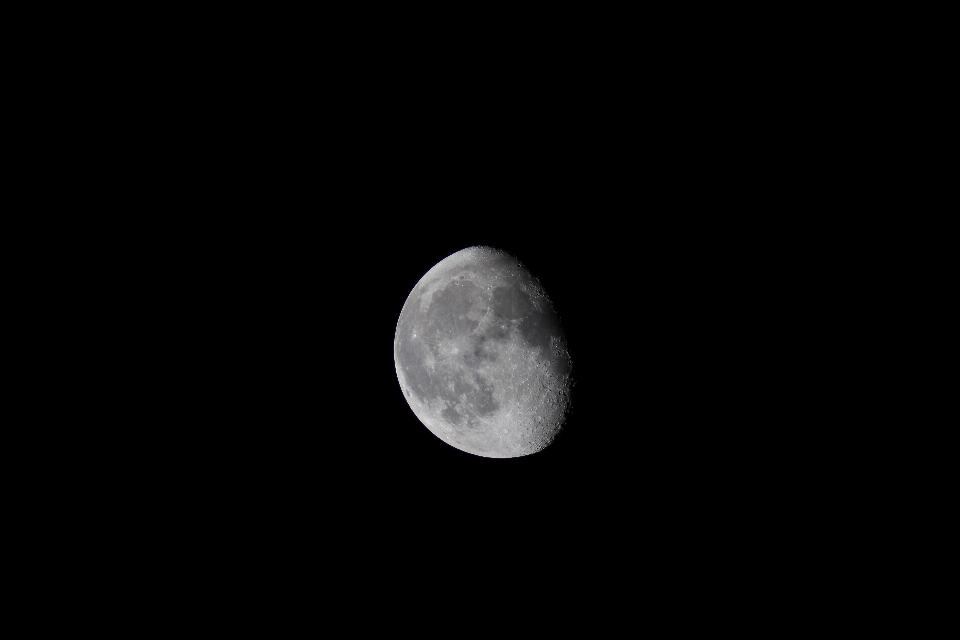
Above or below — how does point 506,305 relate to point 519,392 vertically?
above

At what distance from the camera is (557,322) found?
2756 millimetres

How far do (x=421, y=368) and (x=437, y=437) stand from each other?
0.50 meters

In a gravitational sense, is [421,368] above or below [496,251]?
below

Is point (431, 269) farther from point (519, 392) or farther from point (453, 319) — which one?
point (519, 392)

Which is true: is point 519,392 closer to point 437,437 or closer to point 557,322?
point 557,322

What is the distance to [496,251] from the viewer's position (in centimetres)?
299

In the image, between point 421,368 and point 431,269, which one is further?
point 431,269

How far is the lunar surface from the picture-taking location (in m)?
2.67

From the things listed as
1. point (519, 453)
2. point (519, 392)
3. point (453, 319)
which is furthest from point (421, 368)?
point (519, 453)

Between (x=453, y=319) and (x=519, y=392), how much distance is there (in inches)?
18.9

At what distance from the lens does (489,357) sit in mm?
2646

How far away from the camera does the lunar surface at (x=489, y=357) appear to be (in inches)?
105

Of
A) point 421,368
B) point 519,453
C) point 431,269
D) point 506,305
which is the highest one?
point 431,269

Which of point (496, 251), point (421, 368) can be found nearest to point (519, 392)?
point (421, 368)
